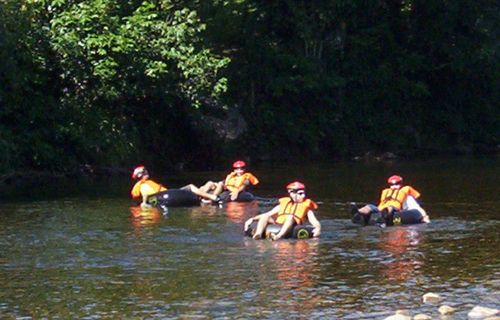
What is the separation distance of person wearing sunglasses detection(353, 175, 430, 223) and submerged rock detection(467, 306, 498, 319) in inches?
408

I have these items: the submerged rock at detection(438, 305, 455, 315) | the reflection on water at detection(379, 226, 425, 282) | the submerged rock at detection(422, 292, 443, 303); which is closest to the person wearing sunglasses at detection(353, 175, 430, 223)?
the reflection on water at detection(379, 226, 425, 282)

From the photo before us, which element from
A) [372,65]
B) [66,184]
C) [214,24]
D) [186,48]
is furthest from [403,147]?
[66,184]

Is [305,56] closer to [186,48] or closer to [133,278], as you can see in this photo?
[186,48]

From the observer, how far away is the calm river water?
18.2 meters

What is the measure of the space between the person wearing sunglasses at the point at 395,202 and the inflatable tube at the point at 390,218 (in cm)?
8

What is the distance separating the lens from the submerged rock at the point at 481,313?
16781 millimetres

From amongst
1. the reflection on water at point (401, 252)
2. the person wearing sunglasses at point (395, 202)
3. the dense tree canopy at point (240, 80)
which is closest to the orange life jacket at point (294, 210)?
Result: the reflection on water at point (401, 252)

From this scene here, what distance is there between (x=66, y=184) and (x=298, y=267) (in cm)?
1966

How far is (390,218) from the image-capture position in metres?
27.4

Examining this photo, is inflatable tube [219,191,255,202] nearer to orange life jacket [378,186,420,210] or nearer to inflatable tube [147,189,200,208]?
inflatable tube [147,189,200,208]

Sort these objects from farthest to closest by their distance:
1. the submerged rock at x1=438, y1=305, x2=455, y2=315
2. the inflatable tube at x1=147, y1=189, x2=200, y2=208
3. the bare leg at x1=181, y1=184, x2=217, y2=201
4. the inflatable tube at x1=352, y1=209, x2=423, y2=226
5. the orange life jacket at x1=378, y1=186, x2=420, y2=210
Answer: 1. the bare leg at x1=181, y1=184, x2=217, y2=201
2. the inflatable tube at x1=147, y1=189, x2=200, y2=208
3. the orange life jacket at x1=378, y1=186, x2=420, y2=210
4. the inflatable tube at x1=352, y1=209, x2=423, y2=226
5. the submerged rock at x1=438, y1=305, x2=455, y2=315

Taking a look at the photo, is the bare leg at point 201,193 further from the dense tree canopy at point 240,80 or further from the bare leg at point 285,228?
the dense tree canopy at point 240,80

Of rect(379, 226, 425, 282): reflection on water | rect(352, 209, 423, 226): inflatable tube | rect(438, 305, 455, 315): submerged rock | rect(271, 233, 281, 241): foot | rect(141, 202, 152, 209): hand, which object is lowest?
rect(438, 305, 455, 315): submerged rock

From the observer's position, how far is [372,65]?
193 ft
